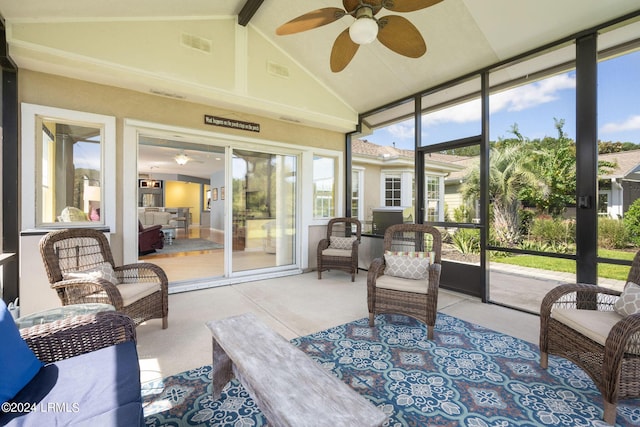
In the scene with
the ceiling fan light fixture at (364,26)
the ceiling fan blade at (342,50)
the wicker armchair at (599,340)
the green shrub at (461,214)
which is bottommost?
the wicker armchair at (599,340)

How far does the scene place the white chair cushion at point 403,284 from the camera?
9.11ft

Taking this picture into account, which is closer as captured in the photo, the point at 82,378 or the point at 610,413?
the point at 82,378

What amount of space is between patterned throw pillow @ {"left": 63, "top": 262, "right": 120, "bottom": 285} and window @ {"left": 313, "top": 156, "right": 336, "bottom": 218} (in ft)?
11.1

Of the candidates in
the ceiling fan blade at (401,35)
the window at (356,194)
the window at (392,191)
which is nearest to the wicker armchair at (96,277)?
the ceiling fan blade at (401,35)

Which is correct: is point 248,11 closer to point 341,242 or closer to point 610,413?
point 341,242

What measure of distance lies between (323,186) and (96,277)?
155 inches

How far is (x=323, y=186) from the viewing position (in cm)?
572

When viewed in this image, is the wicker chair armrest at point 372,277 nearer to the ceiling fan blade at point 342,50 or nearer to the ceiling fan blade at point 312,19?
the ceiling fan blade at point 342,50

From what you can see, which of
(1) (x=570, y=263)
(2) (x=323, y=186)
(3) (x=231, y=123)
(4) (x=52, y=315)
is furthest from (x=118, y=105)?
(1) (x=570, y=263)

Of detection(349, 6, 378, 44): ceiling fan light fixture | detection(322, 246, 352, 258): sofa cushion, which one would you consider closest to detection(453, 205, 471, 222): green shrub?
detection(322, 246, 352, 258): sofa cushion

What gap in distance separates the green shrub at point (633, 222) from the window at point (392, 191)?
3.80 m

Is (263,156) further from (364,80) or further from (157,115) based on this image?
(364,80)

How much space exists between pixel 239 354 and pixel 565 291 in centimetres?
235

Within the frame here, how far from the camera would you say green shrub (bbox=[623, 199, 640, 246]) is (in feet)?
9.07
